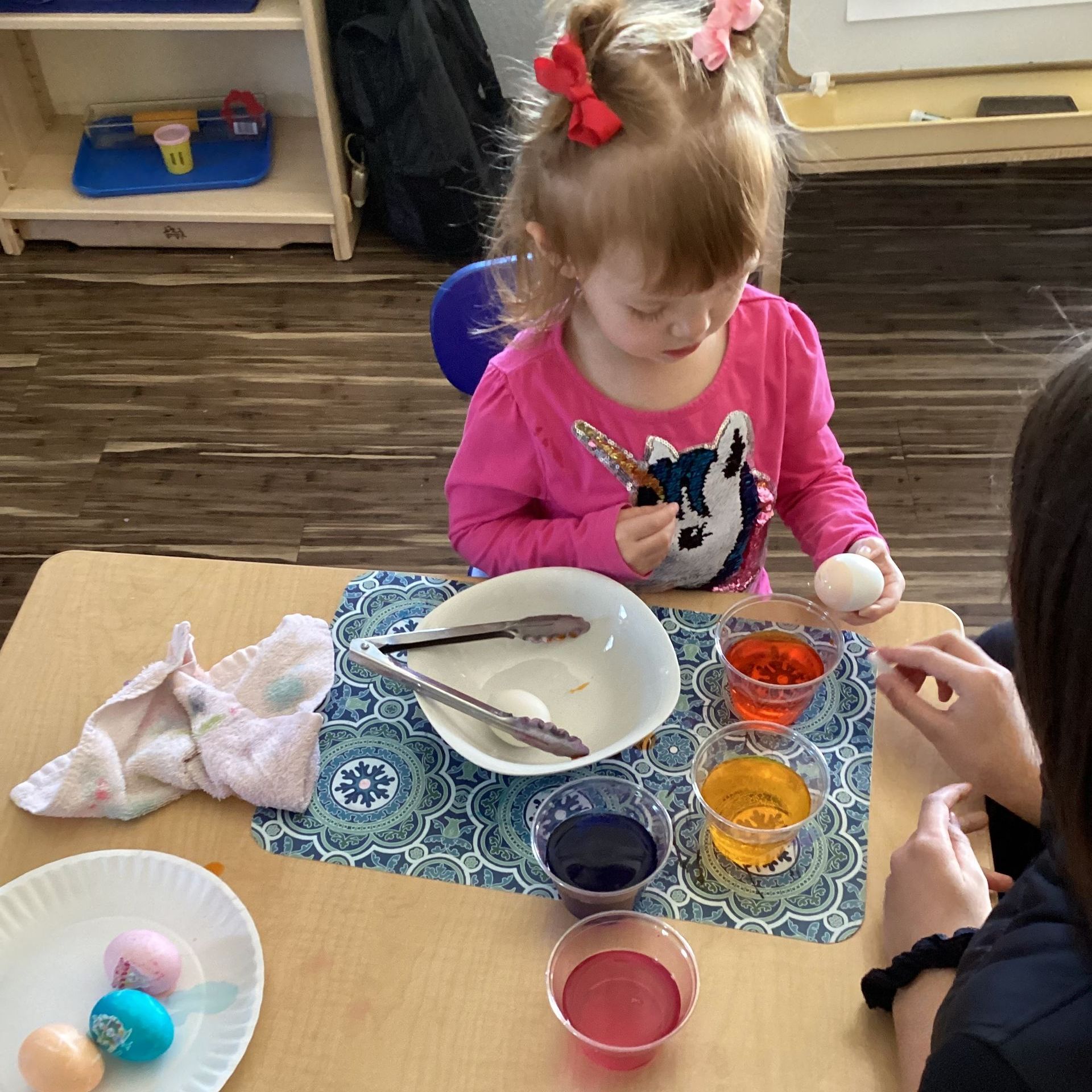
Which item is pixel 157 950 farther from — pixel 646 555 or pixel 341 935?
pixel 646 555

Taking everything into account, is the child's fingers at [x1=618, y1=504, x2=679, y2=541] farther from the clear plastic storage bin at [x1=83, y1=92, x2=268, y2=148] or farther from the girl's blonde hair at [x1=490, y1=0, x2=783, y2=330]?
the clear plastic storage bin at [x1=83, y1=92, x2=268, y2=148]

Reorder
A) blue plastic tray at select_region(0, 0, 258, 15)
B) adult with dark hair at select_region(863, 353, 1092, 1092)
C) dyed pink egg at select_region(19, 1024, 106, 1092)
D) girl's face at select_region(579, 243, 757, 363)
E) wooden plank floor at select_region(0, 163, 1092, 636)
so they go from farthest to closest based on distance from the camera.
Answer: blue plastic tray at select_region(0, 0, 258, 15), wooden plank floor at select_region(0, 163, 1092, 636), girl's face at select_region(579, 243, 757, 363), dyed pink egg at select_region(19, 1024, 106, 1092), adult with dark hair at select_region(863, 353, 1092, 1092)

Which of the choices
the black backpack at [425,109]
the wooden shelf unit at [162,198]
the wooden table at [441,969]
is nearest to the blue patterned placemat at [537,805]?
the wooden table at [441,969]

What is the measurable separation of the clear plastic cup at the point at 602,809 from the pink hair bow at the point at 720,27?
57 cm

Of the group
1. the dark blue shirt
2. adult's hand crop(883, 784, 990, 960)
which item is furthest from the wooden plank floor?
the dark blue shirt

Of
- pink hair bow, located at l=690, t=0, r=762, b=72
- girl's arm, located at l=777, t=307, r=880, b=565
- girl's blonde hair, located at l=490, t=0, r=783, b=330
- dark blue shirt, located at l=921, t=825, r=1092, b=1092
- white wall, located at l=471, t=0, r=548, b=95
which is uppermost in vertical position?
pink hair bow, located at l=690, t=0, r=762, b=72

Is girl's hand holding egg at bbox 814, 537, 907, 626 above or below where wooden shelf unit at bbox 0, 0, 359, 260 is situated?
above

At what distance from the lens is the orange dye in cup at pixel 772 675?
0.89 metres

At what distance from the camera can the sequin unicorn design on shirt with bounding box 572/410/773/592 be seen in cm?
108

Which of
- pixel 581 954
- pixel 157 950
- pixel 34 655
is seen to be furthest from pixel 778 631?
pixel 34 655

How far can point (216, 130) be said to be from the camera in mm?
2869

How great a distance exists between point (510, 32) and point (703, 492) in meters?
2.04

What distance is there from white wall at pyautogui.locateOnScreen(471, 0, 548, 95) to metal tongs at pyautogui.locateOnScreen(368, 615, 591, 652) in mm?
2063

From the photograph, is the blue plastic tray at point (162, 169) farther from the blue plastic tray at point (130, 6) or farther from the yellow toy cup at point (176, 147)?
the blue plastic tray at point (130, 6)
